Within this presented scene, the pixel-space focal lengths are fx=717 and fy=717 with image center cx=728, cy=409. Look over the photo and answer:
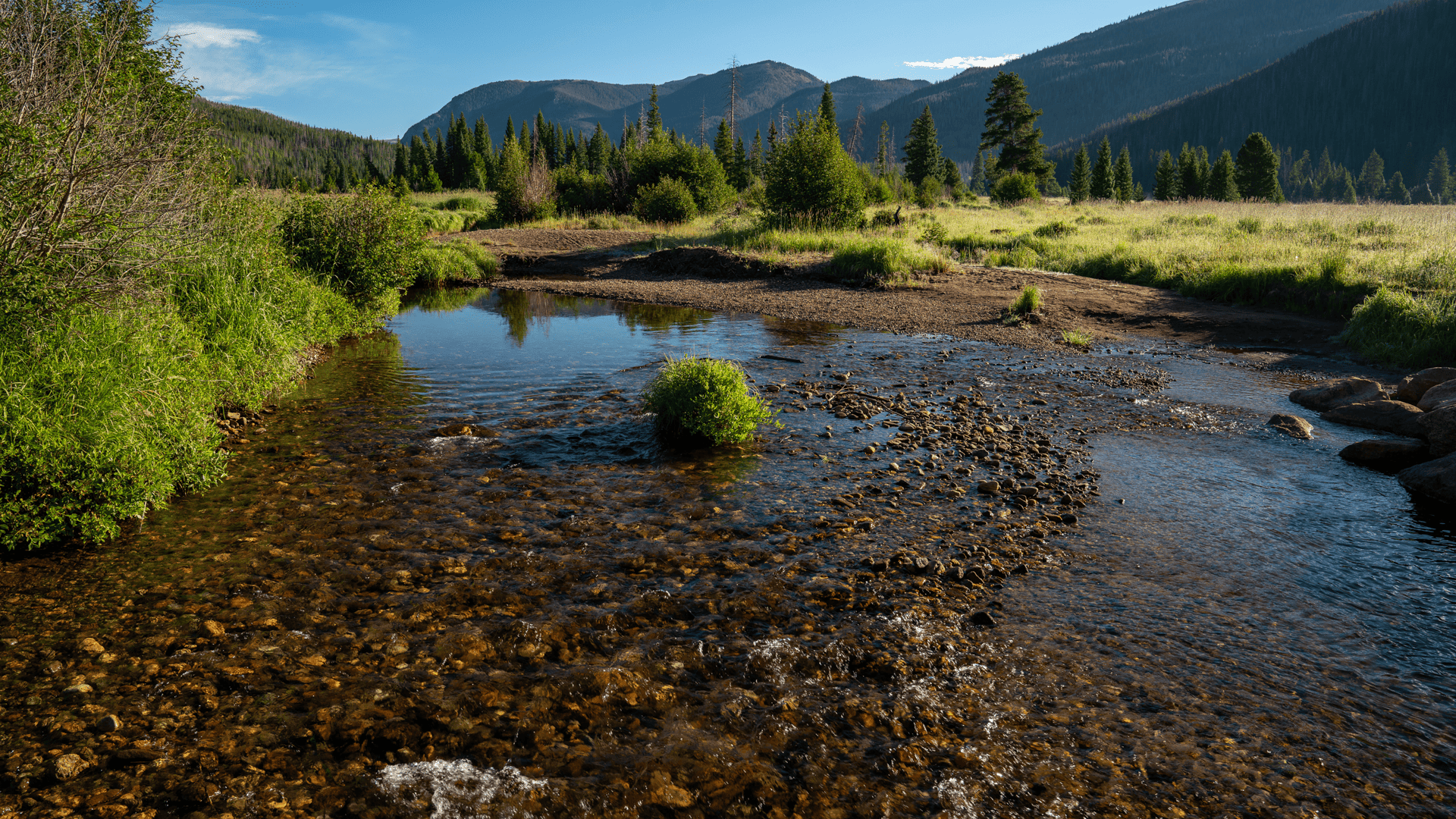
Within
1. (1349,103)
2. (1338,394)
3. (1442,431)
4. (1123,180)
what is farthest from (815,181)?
(1349,103)

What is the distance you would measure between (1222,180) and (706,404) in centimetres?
7000

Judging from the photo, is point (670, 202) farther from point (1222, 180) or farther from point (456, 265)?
point (1222, 180)

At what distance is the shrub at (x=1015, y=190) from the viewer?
1967 inches

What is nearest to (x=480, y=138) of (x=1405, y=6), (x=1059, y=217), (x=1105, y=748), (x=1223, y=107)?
(x=1059, y=217)

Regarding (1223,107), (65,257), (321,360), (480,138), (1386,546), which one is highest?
(1223,107)

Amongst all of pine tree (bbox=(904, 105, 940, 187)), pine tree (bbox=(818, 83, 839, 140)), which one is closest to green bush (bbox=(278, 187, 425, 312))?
pine tree (bbox=(818, 83, 839, 140))

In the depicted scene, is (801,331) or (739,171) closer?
(801,331)

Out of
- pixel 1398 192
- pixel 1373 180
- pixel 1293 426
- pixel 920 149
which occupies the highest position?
pixel 920 149

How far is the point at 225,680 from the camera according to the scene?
12.7 feet

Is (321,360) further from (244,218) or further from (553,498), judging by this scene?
(553,498)

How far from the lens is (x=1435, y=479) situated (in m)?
6.96

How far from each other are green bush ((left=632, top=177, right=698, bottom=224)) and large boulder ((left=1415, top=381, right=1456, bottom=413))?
33.9 meters

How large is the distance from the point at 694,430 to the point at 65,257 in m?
5.81

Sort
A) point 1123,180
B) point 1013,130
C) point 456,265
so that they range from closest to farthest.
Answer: point 456,265, point 1013,130, point 1123,180
